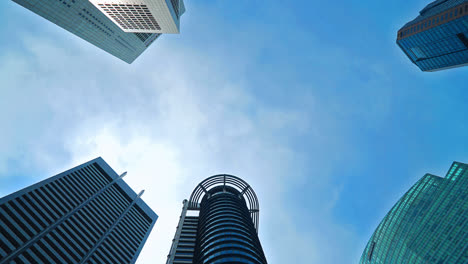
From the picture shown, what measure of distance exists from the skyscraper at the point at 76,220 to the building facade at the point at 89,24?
4881 cm

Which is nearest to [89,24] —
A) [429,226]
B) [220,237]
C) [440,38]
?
[220,237]

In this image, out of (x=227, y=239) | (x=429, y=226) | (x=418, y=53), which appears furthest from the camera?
(x=418, y=53)

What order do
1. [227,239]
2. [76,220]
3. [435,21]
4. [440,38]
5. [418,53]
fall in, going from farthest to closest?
[418,53], [440,38], [435,21], [76,220], [227,239]

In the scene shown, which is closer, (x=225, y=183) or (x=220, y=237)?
(x=220, y=237)

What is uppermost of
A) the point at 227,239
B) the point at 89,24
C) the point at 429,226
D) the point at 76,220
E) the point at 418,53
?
the point at 418,53

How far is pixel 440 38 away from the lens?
94.9m

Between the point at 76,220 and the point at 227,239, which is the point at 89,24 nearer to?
the point at 76,220

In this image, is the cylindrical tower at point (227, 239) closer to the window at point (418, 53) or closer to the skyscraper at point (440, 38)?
the skyscraper at point (440, 38)

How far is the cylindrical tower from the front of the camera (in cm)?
5034

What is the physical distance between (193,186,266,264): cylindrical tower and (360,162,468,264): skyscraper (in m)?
50.0

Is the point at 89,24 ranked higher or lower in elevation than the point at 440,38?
lower

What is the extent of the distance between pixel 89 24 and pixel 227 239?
87.9m

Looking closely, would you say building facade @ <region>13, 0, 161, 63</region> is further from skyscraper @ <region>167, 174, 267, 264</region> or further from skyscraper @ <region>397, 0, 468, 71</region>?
skyscraper @ <region>397, 0, 468, 71</region>

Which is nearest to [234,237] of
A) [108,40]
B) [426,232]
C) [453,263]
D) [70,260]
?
[70,260]
